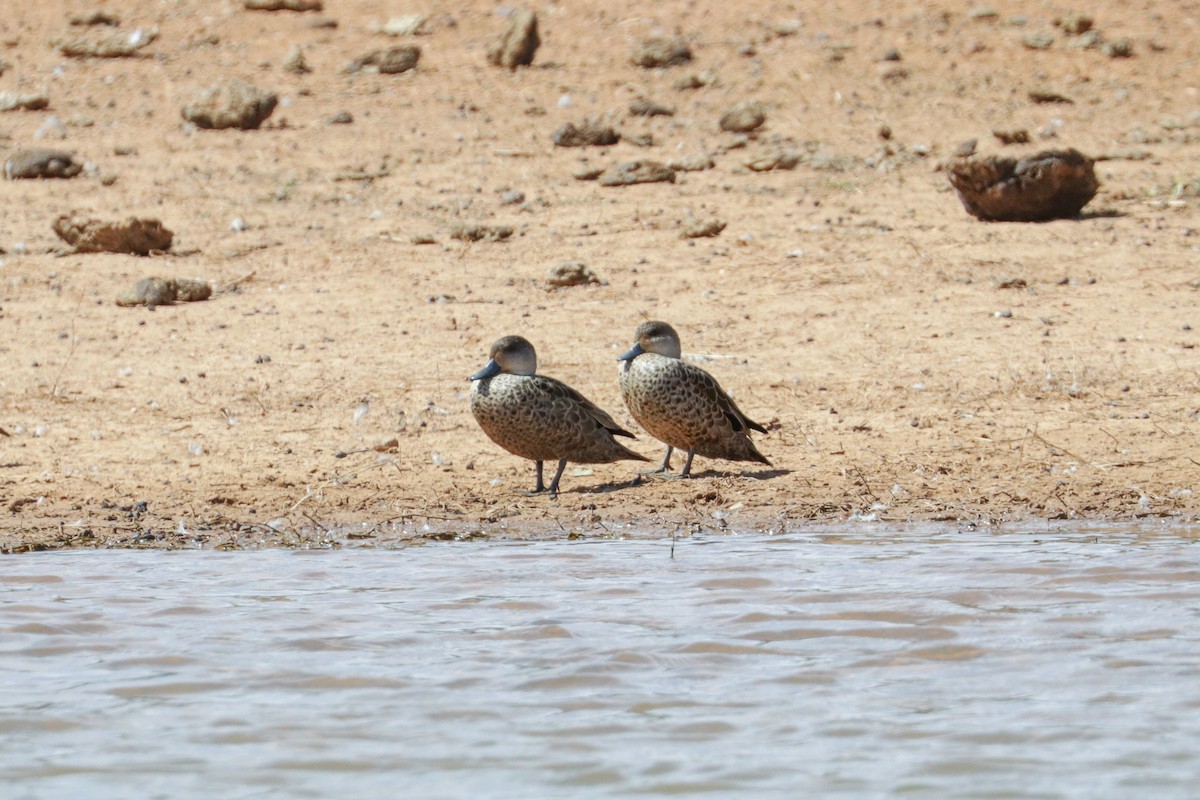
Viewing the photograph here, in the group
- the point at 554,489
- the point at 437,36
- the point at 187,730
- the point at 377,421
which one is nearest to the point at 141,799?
the point at 187,730

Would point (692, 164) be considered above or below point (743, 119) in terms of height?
below

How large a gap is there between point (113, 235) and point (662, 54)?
20.3 ft

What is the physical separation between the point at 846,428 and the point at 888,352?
4.01 ft

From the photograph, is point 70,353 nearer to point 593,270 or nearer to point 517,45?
point 593,270

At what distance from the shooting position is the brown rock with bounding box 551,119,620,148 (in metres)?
13.9

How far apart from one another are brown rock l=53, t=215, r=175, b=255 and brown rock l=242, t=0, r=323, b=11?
654 cm

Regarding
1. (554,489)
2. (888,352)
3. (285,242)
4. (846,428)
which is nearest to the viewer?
(554,489)

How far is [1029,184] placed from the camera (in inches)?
460

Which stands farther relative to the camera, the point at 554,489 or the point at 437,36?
the point at 437,36

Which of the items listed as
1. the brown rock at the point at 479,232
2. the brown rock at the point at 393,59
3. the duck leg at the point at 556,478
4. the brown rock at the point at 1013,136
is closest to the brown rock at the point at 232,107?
the brown rock at the point at 393,59

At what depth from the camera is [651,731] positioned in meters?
4.09

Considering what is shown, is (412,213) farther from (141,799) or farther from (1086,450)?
(141,799)

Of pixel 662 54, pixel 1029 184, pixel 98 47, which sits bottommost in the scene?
pixel 1029 184

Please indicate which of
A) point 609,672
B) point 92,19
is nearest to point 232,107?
point 92,19
